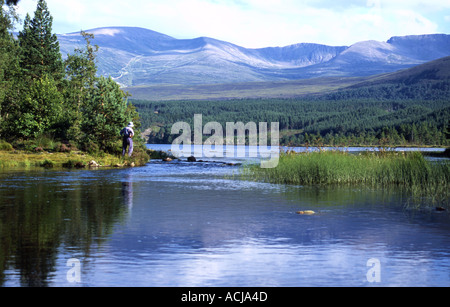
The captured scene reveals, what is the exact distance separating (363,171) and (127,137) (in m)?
27.8

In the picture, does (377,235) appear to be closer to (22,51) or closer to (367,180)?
(367,180)

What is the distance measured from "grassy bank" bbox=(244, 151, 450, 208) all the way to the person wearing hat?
21.2m

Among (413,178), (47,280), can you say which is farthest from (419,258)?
(413,178)

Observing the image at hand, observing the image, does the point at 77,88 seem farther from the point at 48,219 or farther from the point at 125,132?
the point at 48,219

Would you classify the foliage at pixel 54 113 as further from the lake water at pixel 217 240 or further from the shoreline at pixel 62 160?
the lake water at pixel 217 240

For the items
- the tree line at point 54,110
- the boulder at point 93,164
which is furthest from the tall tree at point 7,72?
the boulder at point 93,164

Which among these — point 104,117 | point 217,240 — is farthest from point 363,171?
point 104,117

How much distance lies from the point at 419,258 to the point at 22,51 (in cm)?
7554

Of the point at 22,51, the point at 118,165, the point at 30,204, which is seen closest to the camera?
the point at 30,204

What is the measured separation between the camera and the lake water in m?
12.6

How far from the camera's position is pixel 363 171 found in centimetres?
3762

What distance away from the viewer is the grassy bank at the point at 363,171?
34.7m

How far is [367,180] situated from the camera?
37.5 meters

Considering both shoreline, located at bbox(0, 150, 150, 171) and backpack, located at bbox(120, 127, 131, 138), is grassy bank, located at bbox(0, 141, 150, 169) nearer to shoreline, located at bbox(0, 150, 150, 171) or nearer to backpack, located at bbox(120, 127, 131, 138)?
shoreline, located at bbox(0, 150, 150, 171)
